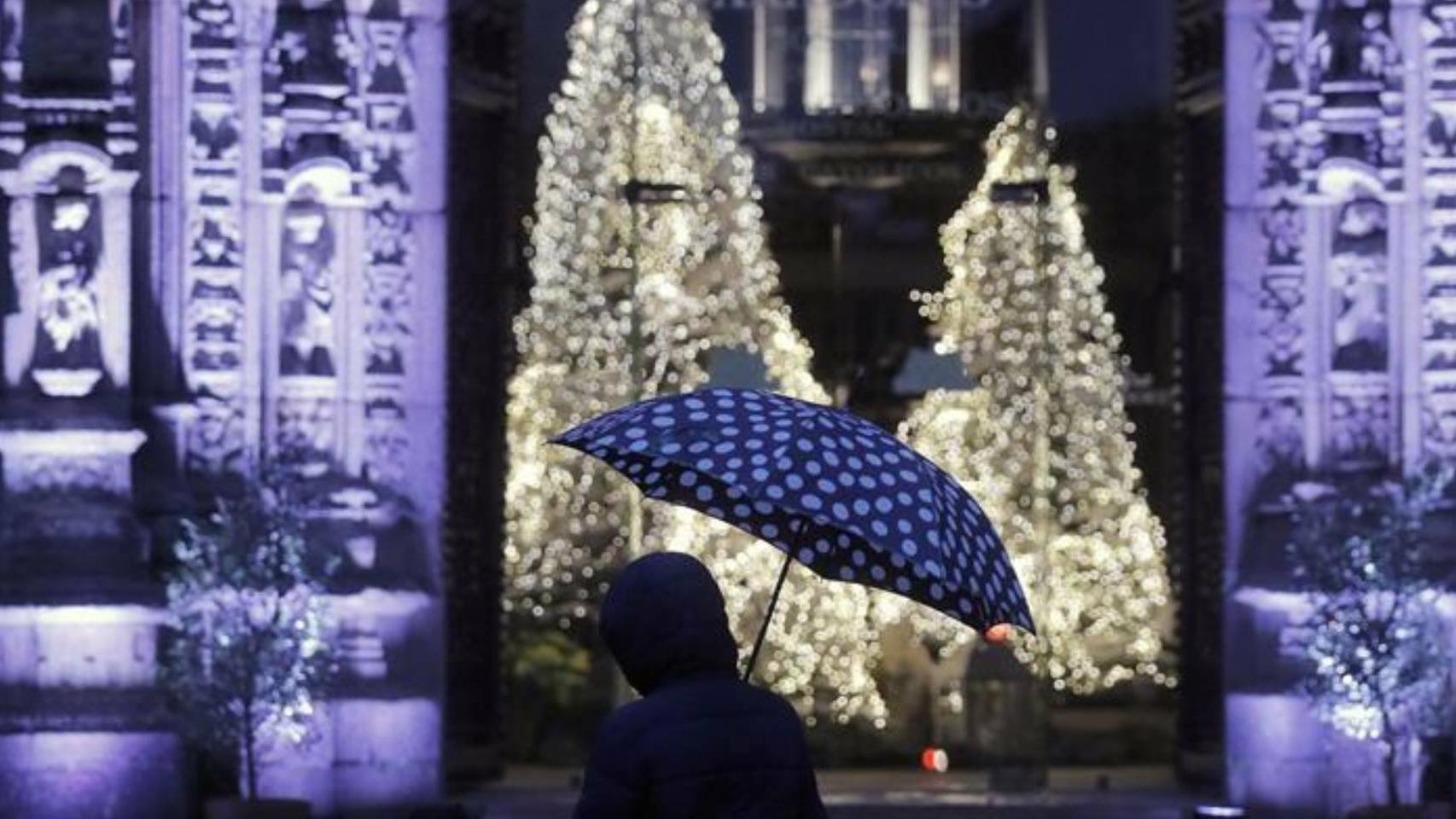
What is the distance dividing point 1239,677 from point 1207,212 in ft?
12.7

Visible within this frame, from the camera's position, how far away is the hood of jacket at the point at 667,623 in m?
9.19

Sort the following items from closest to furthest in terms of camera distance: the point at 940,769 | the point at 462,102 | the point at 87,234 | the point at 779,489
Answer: the point at 779,489, the point at 87,234, the point at 462,102, the point at 940,769

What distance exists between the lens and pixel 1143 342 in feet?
94.3

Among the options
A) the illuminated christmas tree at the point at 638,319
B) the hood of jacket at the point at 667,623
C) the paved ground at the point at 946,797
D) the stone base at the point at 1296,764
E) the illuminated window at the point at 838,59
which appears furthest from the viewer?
the illuminated window at the point at 838,59

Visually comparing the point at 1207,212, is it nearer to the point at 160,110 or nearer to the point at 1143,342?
the point at 1143,342

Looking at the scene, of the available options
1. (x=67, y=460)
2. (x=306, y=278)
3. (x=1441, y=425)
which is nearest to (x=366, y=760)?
(x=67, y=460)

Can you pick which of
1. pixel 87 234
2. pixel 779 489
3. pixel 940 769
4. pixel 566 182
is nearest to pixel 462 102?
pixel 566 182

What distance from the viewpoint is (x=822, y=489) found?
1086 cm

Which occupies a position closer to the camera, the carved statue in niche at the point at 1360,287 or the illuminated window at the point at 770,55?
the carved statue in niche at the point at 1360,287

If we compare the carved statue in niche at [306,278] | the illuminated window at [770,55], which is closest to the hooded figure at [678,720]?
the carved statue in niche at [306,278]

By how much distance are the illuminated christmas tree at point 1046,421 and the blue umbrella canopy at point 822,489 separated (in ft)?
55.4

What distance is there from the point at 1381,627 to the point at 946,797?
3.64m

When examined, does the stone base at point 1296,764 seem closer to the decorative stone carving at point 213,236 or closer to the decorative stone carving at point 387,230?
the decorative stone carving at point 387,230

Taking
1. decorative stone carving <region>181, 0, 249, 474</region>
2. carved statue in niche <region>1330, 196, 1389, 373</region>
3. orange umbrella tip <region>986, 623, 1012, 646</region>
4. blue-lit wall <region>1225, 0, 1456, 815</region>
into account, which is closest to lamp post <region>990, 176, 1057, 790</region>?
orange umbrella tip <region>986, 623, 1012, 646</region>
